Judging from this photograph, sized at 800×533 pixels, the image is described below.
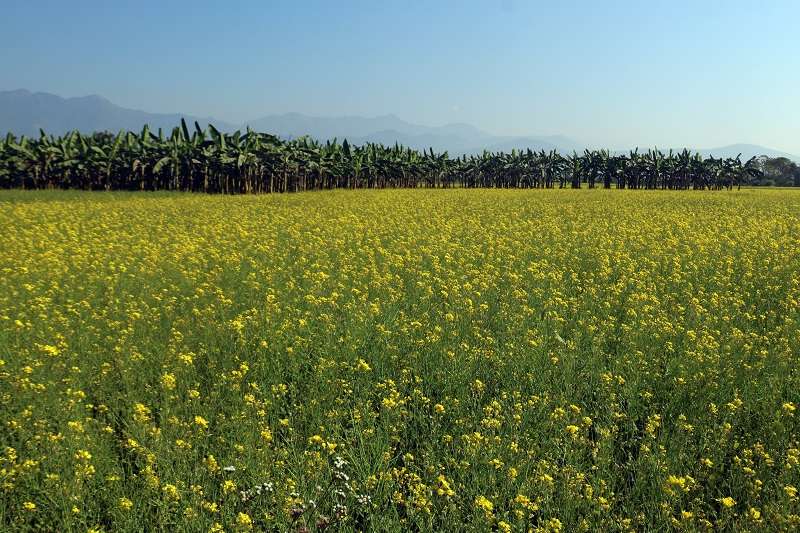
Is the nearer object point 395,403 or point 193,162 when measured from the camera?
point 395,403

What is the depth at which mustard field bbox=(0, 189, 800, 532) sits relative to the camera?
14.7 ft

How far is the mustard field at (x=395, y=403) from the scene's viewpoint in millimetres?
4492

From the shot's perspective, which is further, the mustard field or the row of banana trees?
the row of banana trees

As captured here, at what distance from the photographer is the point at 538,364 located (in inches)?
273

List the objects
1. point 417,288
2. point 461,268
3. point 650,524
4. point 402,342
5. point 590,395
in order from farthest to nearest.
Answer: point 461,268, point 417,288, point 402,342, point 590,395, point 650,524

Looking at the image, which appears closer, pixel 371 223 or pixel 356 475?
pixel 356 475

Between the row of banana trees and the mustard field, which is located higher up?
the row of banana trees

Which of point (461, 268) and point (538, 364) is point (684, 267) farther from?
point (538, 364)

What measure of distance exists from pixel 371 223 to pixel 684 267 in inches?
456

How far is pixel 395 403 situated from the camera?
5.55 meters

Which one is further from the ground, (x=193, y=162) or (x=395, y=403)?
(x=193, y=162)

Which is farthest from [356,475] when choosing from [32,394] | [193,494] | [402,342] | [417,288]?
[417,288]

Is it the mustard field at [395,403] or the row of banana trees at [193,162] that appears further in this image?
the row of banana trees at [193,162]

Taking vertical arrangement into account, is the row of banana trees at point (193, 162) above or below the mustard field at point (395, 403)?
above
